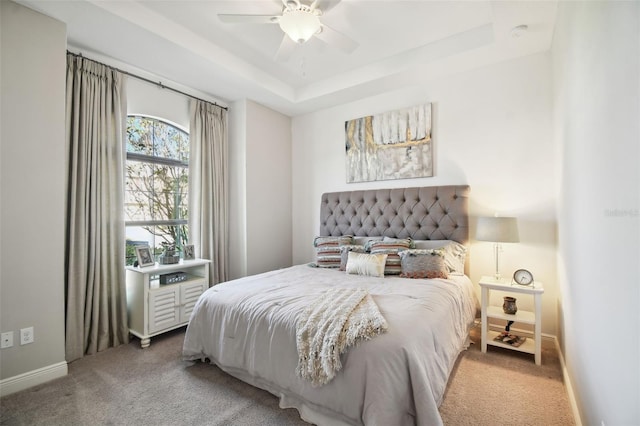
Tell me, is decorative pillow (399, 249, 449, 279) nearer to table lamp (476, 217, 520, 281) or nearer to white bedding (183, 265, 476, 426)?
white bedding (183, 265, 476, 426)

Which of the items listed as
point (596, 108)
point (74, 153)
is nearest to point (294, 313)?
point (596, 108)

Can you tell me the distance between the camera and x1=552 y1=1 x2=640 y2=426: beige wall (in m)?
0.87

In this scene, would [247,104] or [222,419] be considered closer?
[222,419]

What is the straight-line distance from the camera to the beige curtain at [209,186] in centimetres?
354

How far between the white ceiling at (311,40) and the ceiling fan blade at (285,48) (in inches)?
13.6

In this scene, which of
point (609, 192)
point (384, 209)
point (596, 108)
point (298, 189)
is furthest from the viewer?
point (298, 189)

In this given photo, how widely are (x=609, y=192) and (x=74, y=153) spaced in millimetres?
3539

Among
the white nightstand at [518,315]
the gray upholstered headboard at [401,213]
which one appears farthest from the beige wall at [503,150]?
the white nightstand at [518,315]

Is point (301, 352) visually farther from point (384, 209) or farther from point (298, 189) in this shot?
point (298, 189)

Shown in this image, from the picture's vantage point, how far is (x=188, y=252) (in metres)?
3.33

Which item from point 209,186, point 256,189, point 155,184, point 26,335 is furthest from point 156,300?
point 256,189

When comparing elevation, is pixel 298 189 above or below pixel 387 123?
below

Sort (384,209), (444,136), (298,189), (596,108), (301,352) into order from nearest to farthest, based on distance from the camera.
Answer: (596,108) → (301,352) → (444,136) → (384,209) → (298,189)

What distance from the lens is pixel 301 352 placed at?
5.26 ft
